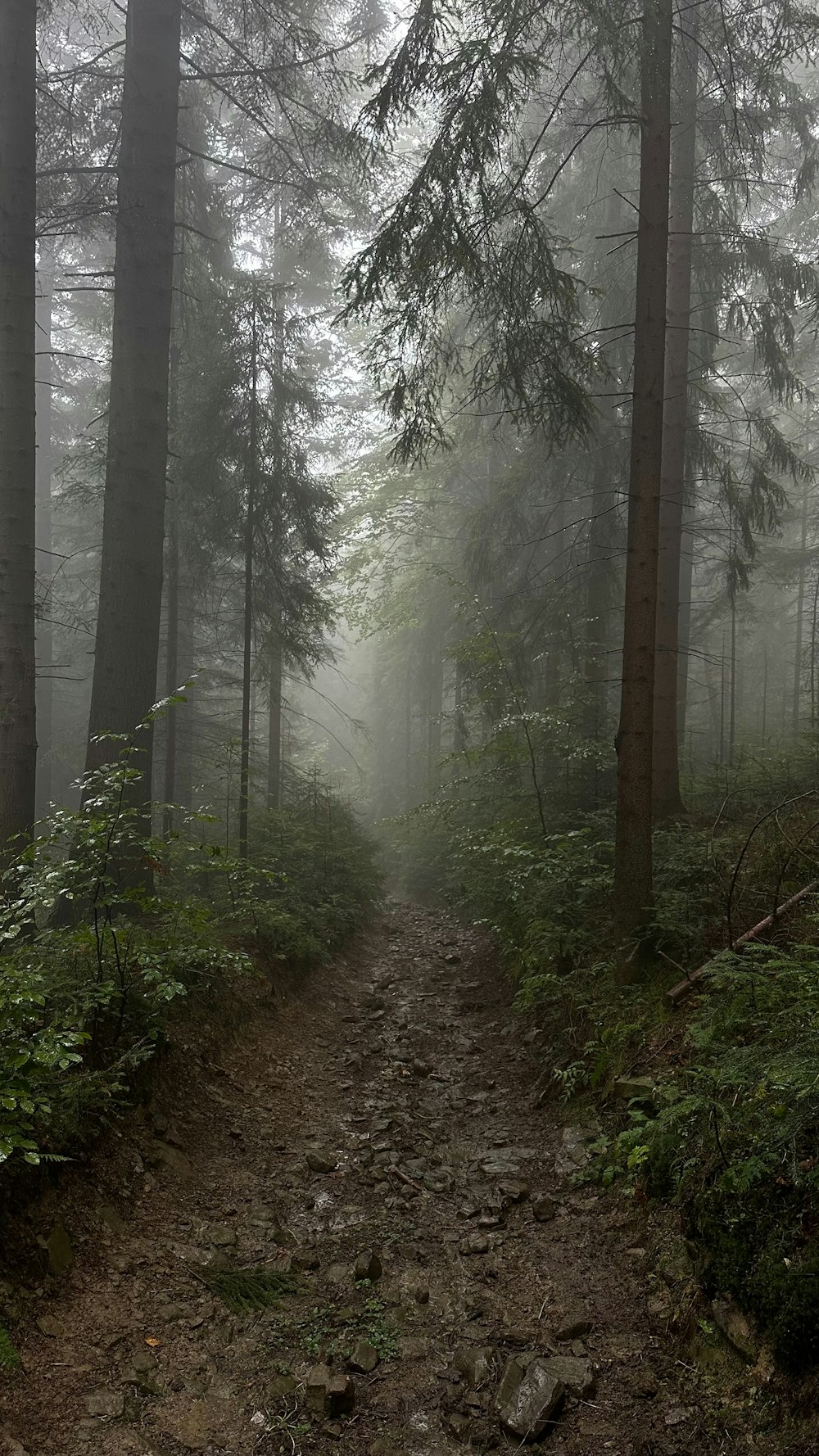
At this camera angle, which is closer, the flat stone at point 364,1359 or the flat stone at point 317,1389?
the flat stone at point 317,1389

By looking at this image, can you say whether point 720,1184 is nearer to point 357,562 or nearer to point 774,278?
point 774,278

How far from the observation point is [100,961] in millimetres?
4199

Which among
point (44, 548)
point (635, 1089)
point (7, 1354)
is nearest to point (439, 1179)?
point (635, 1089)

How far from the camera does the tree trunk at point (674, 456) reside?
8.63 m

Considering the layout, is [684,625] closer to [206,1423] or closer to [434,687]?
[434,687]

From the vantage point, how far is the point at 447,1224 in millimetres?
4113

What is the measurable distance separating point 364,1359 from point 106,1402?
1.00 m

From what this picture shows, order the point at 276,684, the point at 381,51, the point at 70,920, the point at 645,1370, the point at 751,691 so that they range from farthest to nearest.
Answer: the point at 751,691, the point at 276,684, the point at 381,51, the point at 70,920, the point at 645,1370

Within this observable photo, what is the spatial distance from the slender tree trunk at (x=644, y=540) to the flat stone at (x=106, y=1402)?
13.3ft

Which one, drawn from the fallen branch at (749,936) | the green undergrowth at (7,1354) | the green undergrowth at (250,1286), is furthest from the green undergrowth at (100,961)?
the fallen branch at (749,936)

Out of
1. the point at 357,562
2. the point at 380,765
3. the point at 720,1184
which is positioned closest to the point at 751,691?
the point at 380,765

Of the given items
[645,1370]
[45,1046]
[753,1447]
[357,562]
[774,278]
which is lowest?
[645,1370]

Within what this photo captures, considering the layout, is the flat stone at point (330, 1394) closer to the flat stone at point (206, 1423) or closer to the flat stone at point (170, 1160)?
the flat stone at point (206, 1423)

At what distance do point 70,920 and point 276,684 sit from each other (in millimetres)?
7872
